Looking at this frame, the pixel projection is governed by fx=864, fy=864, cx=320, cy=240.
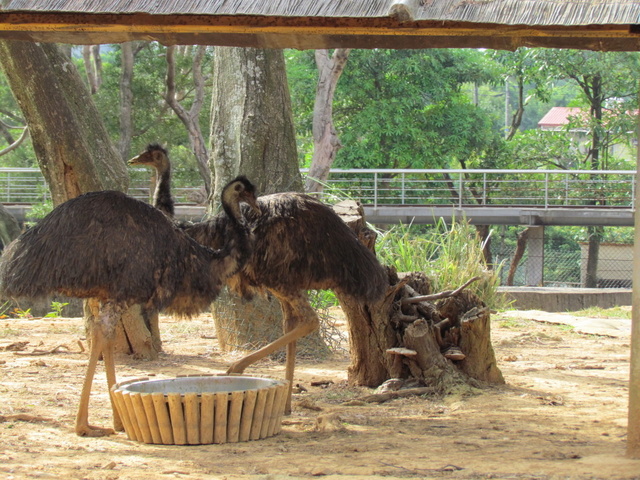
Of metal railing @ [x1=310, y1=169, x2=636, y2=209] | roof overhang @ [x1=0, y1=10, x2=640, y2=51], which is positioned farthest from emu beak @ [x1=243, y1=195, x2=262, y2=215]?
metal railing @ [x1=310, y1=169, x2=636, y2=209]

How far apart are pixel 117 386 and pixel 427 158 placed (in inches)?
761

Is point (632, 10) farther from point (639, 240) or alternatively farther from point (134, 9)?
point (134, 9)

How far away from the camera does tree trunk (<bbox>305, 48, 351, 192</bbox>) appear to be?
15.7 metres

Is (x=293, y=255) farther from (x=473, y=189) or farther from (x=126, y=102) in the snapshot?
(x=473, y=189)

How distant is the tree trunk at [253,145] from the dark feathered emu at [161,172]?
2.36m

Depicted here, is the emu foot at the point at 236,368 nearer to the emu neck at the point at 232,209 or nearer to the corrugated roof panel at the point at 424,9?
the emu neck at the point at 232,209

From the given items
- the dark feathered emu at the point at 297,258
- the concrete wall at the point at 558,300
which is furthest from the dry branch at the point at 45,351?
the concrete wall at the point at 558,300

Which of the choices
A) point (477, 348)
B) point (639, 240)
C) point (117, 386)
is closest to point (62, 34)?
point (117, 386)

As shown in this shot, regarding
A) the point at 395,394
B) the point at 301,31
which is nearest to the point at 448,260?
the point at 395,394

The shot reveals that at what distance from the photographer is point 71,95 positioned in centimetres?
800

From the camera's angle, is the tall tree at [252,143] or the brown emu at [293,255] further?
the tall tree at [252,143]

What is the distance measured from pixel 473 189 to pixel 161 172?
56.9ft

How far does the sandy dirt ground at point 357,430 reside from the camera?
4.11 m

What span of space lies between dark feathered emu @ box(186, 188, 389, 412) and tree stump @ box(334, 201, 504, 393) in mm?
440
